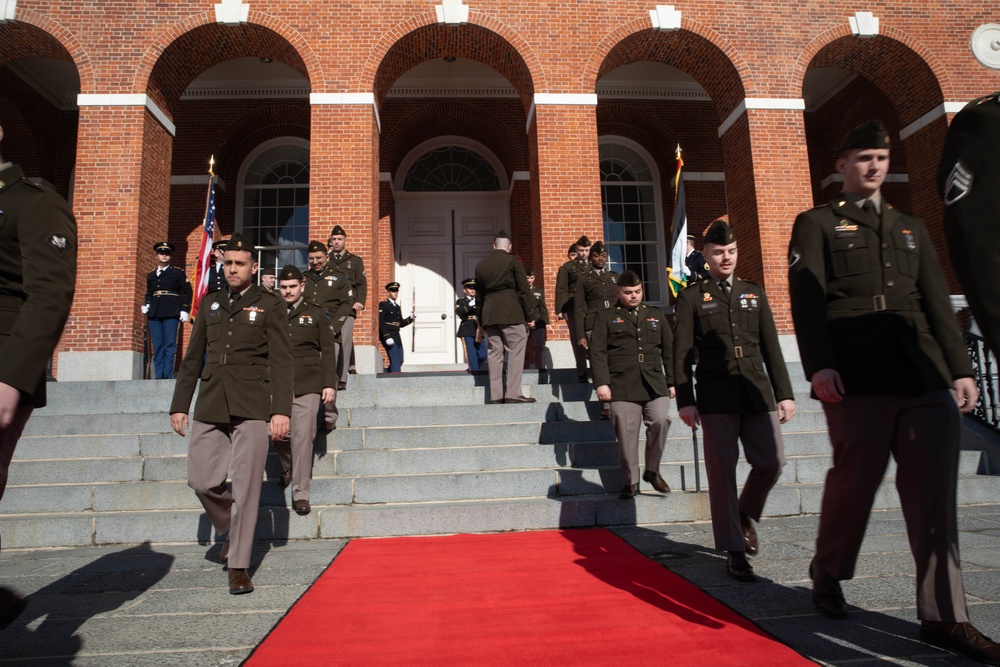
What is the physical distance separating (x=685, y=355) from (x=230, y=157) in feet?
45.2

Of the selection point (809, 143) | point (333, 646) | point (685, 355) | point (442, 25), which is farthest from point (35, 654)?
point (809, 143)

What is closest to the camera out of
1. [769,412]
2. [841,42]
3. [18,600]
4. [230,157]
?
[18,600]

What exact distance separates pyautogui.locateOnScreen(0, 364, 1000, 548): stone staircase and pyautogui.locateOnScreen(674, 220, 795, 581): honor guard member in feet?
5.39

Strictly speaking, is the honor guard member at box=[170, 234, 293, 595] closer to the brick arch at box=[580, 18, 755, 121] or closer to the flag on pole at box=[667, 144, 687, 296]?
the flag on pole at box=[667, 144, 687, 296]

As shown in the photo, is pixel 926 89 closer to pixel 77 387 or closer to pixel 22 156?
pixel 77 387

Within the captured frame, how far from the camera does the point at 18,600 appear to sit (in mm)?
2668

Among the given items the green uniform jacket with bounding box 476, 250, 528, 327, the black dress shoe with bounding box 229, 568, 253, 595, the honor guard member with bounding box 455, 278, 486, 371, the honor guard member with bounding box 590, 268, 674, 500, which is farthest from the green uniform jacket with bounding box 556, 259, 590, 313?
the black dress shoe with bounding box 229, 568, 253, 595

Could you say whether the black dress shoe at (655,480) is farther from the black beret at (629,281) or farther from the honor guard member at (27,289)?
the honor guard member at (27,289)

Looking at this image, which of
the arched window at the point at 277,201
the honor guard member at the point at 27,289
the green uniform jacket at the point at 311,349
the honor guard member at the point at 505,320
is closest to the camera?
the honor guard member at the point at 27,289

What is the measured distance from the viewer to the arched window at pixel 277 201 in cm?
1524

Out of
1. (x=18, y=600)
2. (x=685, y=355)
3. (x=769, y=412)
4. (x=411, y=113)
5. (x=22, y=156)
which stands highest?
(x=411, y=113)

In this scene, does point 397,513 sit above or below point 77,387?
below

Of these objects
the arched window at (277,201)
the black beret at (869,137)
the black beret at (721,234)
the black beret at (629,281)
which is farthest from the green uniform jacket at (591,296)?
the arched window at (277,201)

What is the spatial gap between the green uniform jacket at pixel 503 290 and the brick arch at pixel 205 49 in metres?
5.79
